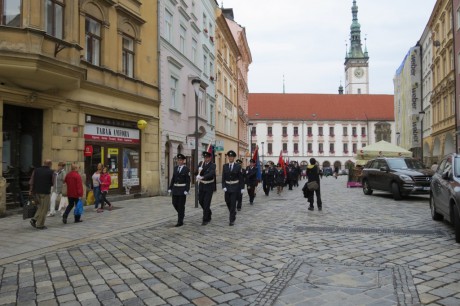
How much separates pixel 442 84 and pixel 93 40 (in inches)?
1251

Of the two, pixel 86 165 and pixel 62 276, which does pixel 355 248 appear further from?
pixel 86 165

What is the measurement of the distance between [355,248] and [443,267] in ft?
5.05

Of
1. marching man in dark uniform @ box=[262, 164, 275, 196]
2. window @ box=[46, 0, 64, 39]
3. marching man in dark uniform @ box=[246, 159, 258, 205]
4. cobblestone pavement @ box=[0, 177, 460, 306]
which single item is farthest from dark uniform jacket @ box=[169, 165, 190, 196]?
marching man in dark uniform @ box=[262, 164, 275, 196]

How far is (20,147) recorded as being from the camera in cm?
1368

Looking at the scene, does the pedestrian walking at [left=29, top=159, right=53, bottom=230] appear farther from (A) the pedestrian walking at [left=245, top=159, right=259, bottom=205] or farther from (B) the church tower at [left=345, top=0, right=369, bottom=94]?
(B) the church tower at [left=345, top=0, right=369, bottom=94]

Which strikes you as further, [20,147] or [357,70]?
[357,70]

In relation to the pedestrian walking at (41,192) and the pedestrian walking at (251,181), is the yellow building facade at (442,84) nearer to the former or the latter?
the pedestrian walking at (251,181)

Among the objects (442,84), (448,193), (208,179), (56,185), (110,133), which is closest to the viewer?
(448,193)

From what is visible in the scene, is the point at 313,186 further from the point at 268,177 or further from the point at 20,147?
the point at 20,147

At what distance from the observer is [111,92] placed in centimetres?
1712

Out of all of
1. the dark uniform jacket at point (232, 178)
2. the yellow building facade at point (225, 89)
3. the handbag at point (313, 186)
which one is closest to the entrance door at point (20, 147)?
the dark uniform jacket at point (232, 178)

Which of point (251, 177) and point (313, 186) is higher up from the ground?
point (251, 177)

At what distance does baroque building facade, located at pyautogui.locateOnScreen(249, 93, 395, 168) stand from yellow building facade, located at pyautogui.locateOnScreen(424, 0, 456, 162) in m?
47.7

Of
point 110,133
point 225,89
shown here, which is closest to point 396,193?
point 110,133
